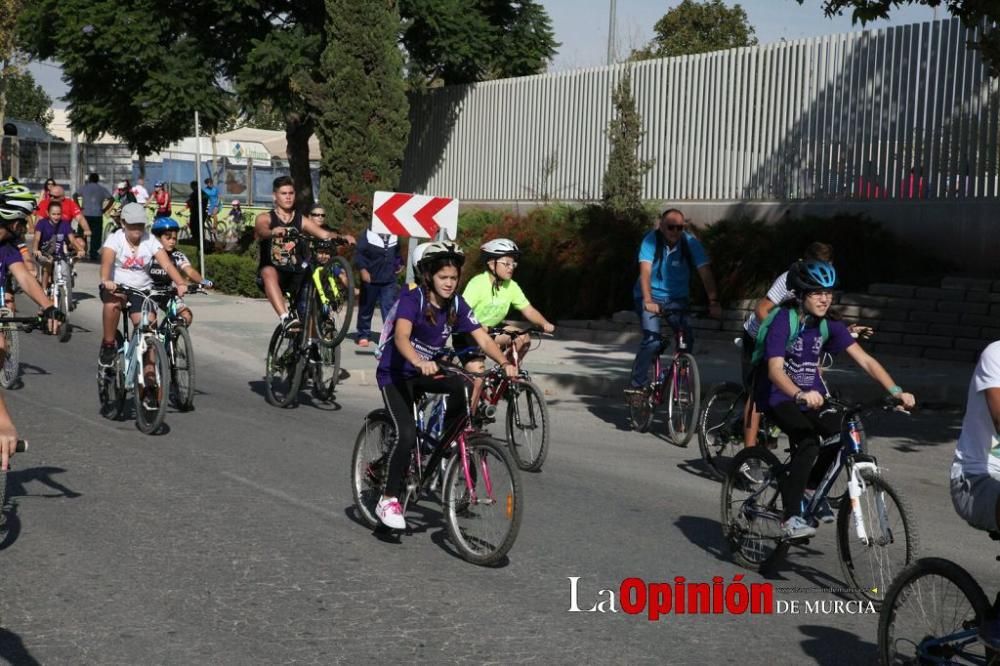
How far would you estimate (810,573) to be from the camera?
7.53 metres

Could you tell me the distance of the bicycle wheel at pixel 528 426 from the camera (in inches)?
418

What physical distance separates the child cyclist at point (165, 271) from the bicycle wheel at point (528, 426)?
2.82 meters

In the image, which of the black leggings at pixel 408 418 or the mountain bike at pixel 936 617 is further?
the black leggings at pixel 408 418

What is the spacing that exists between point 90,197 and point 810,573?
2634 cm

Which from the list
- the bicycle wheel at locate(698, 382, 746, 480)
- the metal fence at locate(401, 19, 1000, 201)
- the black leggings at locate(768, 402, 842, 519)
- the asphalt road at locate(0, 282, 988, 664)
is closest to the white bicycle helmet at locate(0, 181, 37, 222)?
the asphalt road at locate(0, 282, 988, 664)

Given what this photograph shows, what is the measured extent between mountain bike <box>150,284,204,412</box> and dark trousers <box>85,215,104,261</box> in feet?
66.0

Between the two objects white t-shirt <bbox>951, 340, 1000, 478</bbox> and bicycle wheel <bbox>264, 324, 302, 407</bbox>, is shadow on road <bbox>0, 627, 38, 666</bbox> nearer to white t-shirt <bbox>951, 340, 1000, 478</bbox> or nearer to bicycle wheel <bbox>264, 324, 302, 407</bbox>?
white t-shirt <bbox>951, 340, 1000, 478</bbox>

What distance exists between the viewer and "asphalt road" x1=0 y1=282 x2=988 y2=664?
6062 mm

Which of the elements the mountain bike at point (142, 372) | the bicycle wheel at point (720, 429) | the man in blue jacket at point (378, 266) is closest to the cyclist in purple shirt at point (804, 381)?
the bicycle wheel at point (720, 429)

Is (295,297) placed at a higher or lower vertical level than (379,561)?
higher

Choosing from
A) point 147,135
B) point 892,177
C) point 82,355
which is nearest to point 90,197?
point 147,135

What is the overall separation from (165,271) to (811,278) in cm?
636

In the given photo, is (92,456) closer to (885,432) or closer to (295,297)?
(295,297)

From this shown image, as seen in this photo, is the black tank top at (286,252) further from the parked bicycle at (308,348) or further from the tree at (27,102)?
the tree at (27,102)
